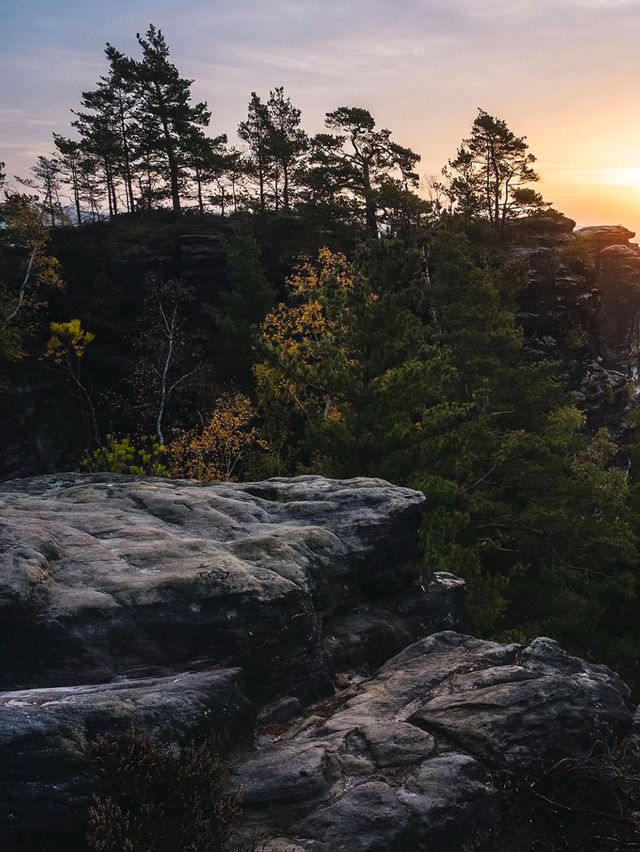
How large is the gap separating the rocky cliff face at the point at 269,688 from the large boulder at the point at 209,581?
3cm

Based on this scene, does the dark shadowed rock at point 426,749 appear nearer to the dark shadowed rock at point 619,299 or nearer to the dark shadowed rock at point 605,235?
the dark shadowed rock at point 619,299

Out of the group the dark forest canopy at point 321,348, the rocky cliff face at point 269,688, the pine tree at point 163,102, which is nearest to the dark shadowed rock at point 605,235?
the dark forest canopy at point 321,348

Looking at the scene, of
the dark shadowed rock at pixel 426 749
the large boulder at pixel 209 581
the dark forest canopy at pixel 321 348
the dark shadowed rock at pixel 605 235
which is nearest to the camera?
the dark shadowed rock at pixel 426 749

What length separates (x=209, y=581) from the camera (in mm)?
7633

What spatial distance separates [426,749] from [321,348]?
564 inches

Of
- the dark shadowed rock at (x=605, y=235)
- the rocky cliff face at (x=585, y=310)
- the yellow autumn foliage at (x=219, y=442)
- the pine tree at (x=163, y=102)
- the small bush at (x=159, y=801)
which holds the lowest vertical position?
the yellow autumn foliage at (x=219, y=442)

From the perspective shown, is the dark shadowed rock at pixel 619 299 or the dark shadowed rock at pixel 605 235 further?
the dark shadowed rock at pixel 605 235

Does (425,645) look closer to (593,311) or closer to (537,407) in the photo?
(537,407)

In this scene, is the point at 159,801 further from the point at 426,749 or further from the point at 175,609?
the point at 426,749

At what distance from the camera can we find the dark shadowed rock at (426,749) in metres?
5.65

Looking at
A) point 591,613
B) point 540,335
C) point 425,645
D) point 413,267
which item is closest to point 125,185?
point 540,335

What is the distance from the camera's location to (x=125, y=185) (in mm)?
58969

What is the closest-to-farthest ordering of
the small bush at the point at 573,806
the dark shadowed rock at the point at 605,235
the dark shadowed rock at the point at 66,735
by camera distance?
the dark shadowed rock at the point at 66,735, the small bush at the point at 573,806, the dark shadowed rock at the point at 605,235

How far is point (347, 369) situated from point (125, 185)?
48994 millimetres
